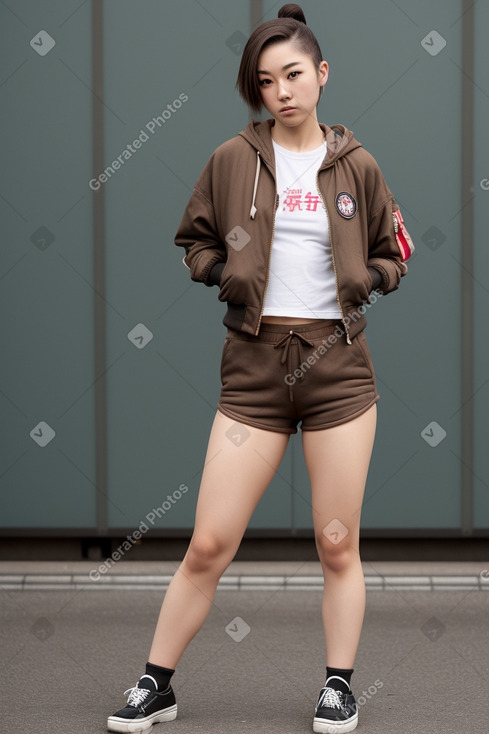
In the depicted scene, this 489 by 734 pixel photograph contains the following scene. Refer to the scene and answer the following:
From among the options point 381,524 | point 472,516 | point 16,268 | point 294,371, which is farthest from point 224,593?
point 294,371

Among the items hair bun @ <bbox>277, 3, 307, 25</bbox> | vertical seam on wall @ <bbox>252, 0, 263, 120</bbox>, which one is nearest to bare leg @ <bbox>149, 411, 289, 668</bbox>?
hair bun @ <bbox>277, 3, 307, 25</bbox>

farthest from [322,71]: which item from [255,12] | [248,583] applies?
[248,583]

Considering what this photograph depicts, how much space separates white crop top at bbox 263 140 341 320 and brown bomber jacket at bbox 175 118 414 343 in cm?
3

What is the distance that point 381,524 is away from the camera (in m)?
5.76

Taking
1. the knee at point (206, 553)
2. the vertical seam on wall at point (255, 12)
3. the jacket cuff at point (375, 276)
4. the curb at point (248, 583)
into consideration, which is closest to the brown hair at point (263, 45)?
the jacket cuff at point (375, 276)

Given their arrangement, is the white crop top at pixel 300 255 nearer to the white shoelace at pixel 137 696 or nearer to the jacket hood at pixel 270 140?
the jacket hood at pixel 270 140

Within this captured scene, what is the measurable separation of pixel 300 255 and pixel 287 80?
0.48m

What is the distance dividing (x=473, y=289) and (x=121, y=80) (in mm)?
1917

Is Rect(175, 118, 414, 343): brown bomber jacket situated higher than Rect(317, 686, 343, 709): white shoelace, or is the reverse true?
Rect(175, 118, 414, 343): brown bomber jacket

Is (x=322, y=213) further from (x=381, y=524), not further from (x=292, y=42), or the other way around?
(x=381, y=524)

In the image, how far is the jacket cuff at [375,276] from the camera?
353 cm

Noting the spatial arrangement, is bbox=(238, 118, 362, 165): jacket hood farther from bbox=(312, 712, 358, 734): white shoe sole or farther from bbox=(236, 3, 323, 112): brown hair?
bbox=(312, 712, 358, 734): white shoe sole

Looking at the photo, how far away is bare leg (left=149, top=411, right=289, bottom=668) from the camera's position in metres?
3.45

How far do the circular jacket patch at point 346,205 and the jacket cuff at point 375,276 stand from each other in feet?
0.62
